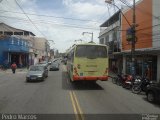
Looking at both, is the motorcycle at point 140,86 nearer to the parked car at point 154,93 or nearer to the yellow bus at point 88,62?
the yellow bus at point 88,62

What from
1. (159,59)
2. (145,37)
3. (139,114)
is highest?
(145,37)

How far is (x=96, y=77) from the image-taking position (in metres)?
21.3

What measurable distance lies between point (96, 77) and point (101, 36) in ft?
137

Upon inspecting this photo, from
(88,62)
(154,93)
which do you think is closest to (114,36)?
(88,62)

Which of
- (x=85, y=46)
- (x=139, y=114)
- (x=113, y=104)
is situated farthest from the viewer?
(x=85, y=46)

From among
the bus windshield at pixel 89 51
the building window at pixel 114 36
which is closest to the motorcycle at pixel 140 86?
the bus windshield at pixel 89 51

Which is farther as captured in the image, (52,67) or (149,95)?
(52,67)

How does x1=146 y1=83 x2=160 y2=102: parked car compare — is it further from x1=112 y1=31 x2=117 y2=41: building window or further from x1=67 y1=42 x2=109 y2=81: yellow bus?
x1=112 y1=31 x2=117 y2=41: building window

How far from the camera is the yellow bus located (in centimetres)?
2111

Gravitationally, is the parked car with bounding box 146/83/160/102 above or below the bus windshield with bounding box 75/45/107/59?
below

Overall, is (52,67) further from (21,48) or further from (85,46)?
(85,46)

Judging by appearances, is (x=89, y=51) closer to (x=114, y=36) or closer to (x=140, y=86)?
(x=140, y=86)

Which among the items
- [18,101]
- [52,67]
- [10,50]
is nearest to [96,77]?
[18,101]

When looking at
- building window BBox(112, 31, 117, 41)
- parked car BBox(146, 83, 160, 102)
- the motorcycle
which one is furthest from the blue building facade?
parked car BBox(146, 83, 160, 102)
